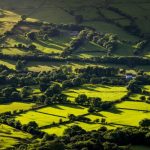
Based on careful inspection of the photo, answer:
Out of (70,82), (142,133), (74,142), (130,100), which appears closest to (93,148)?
(74,142)

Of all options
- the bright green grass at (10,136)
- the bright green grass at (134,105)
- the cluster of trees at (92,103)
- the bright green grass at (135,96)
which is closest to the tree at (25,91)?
the cluster of trees at (92,103)

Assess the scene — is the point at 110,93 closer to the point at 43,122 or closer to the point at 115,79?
the point at 115,79

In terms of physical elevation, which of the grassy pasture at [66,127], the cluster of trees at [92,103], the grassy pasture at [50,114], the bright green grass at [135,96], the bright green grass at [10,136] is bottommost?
the bright green grass at [10,136]

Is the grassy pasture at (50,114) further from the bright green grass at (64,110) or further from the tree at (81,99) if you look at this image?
the tree at (81,99)

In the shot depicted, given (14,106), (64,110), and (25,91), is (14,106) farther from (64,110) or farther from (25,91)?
(64,110)

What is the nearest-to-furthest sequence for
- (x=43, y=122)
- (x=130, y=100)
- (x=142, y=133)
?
(x=142, y=133) < (x=43, y=122) < (x=130, y=100)

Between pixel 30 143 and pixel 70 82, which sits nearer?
pixel 30 143

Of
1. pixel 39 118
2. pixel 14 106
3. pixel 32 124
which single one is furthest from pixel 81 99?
pixel 32 124
